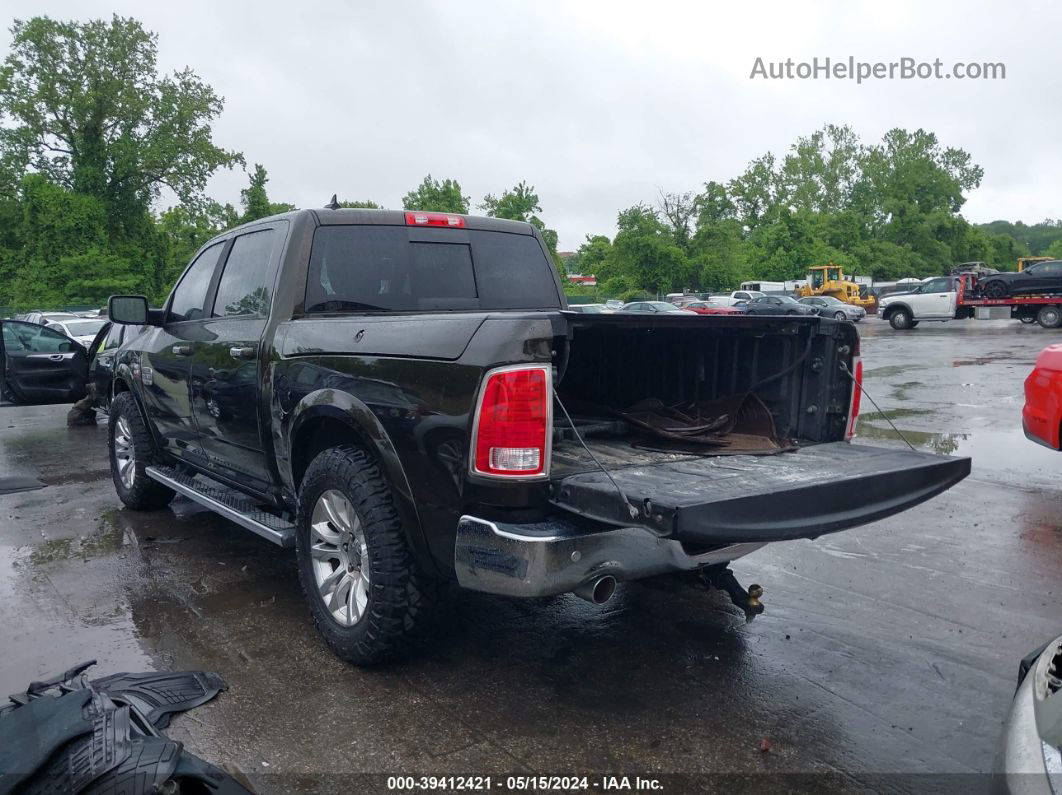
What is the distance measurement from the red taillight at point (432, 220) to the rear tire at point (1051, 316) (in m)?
29.3

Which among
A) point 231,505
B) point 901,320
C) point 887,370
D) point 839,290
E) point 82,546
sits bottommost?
point 901,320

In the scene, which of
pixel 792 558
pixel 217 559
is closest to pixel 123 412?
pixel 217 559

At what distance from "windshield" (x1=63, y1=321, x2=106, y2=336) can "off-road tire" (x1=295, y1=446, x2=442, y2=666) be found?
739 inches

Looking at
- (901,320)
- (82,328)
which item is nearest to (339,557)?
(82,328)

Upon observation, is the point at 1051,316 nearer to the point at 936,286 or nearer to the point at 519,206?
the point at 936,286

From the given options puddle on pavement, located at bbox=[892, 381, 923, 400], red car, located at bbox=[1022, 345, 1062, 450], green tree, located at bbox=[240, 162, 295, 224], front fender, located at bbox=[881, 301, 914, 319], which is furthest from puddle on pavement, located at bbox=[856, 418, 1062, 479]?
green tree, located at bbox=[240, 162, 295, 224]

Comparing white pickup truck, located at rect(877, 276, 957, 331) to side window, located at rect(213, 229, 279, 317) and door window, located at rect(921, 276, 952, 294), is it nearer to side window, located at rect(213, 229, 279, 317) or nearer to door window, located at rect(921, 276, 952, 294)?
door window, located at rect(921, 276, 952, 294)

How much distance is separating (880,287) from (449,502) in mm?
66419

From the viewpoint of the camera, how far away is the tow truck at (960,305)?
93.5ft

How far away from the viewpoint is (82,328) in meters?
20.3

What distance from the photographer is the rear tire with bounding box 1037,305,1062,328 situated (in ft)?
92.8

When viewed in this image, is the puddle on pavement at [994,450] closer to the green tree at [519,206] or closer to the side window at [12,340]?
the side window at [12,340]

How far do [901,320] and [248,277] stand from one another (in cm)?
3198

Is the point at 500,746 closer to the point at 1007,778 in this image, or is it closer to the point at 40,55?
the point at 1007,778
